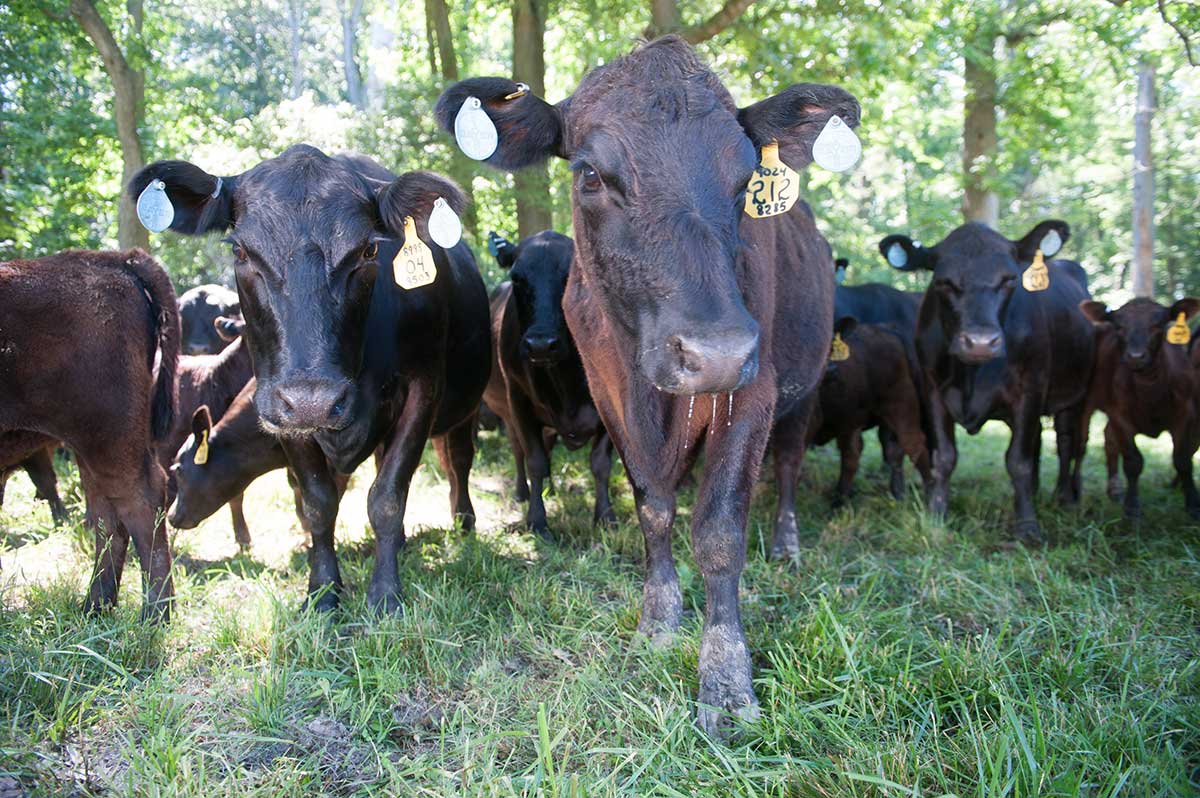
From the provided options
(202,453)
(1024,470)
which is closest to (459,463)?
(202,453)

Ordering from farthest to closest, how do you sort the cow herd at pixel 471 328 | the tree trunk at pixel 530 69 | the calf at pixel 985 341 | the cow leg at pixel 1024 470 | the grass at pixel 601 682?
the tree trunk at pixel 530 69 → the calf at pixel 985 341 → the cow leg at pixel 1024 470 → the cow herd at pixel 471 328 → the grass at pixel 601 682

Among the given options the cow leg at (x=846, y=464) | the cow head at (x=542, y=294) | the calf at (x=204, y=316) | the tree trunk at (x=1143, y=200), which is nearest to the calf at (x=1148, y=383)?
the cow leg at (x=846, y=464)

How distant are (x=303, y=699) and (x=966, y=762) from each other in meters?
2.34

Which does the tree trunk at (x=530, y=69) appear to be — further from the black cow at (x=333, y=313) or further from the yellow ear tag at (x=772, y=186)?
the yellow ear tag at (x=772, y=186)

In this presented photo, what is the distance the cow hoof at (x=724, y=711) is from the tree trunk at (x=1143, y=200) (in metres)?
19.1

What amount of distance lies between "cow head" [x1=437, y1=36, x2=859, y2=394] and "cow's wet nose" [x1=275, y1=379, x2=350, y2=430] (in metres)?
1.20

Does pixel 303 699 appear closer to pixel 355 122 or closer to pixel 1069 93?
pixel 355 122

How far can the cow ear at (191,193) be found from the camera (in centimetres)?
392

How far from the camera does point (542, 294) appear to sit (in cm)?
643

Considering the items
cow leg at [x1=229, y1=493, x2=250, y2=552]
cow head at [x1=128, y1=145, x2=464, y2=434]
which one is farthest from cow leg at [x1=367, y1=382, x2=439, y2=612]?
cow leg at [x1=229, y1=493, x2=250, y2=552]

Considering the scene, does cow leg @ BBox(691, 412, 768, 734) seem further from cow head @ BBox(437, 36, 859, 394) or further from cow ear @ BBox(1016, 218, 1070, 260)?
cow ear @ BBox(1016, 218, 1070, 260)

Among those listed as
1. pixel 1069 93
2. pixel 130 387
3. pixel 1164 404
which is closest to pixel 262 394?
pixel 130 387

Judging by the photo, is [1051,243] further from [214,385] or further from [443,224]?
[214,385]

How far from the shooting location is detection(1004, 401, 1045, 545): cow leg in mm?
6086
